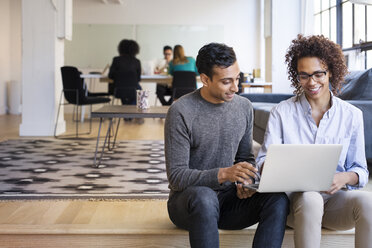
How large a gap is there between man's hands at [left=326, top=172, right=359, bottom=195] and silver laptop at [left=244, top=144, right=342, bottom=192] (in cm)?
5

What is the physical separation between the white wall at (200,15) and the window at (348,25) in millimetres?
3122

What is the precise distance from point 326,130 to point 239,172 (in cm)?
46

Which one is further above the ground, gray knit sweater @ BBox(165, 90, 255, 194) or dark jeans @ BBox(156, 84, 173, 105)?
dark jeans @ BBox(156, 84, 173, 105)

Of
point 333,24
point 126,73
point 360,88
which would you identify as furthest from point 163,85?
point 360,88

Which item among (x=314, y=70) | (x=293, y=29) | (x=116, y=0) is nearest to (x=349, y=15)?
(x=293, y=29)

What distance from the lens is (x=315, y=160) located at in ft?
5.62

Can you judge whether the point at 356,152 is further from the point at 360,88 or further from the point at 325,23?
the point at 325,23

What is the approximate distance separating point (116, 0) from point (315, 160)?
8.87 metres

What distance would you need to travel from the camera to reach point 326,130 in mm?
1962

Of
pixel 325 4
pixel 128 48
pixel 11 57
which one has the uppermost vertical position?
pixel 325 4

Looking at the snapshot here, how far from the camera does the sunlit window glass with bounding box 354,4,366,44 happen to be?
570 centimetres

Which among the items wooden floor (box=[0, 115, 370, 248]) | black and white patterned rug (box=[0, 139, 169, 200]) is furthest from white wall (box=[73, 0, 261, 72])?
wooden floor (box=[0, 115, 370, 248])

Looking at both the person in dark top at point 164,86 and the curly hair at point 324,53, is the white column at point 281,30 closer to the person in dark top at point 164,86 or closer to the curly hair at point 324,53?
the person in dark top at point 164,86

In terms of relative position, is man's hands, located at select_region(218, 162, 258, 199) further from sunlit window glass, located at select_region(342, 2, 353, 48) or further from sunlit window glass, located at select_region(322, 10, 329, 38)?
sunlit window glass, located at select_region(322, 10, 329, 38)
